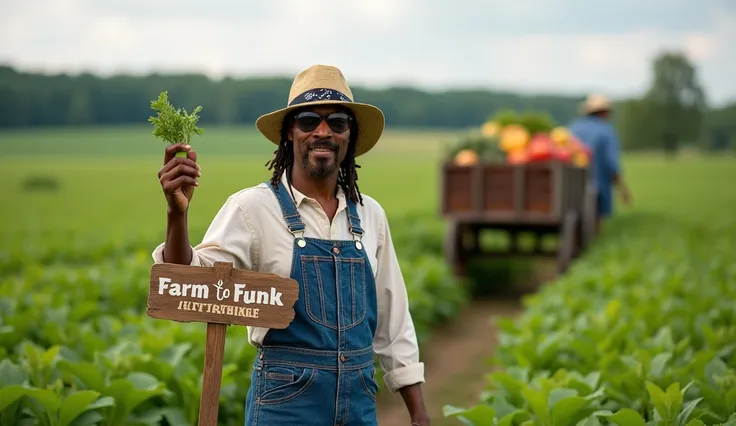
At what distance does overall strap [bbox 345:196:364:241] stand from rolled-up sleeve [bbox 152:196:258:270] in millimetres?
356

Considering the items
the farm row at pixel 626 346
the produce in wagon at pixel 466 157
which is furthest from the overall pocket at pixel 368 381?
the produce in wagon at pixel 466 157

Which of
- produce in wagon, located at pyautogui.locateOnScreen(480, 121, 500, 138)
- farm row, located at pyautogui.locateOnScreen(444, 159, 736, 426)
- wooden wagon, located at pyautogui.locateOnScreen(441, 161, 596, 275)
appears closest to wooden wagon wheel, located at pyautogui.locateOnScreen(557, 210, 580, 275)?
wooden wagon, located at pyautogui.locateOnScreen(441, 161, 596, 275)

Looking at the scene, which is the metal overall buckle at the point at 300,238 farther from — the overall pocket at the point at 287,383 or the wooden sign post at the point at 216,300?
the overall pocket at the point at 287,383

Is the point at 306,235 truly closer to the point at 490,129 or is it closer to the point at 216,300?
the point at 216,300

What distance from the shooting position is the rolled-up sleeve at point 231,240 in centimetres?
319

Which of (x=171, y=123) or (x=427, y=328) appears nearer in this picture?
(x=171, y=123)

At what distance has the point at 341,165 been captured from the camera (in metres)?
3.61

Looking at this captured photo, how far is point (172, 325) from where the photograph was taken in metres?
5.92

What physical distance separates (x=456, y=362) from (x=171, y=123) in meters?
6.49

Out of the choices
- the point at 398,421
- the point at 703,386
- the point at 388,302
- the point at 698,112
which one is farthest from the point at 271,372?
the point at 698,112

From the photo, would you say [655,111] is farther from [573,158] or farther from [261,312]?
[261,312]

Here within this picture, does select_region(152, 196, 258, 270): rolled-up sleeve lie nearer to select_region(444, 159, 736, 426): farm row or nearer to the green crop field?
the green crop field

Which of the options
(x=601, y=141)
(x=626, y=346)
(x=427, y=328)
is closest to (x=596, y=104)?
(x=601, y=141)

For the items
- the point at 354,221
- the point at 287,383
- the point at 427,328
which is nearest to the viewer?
the point at 287,383
